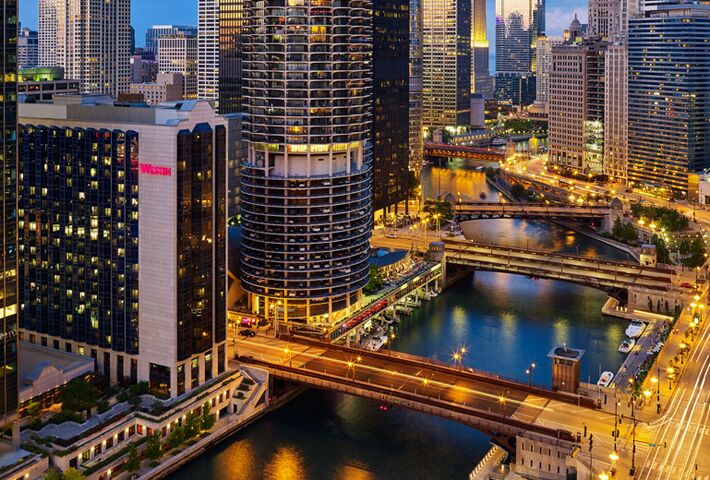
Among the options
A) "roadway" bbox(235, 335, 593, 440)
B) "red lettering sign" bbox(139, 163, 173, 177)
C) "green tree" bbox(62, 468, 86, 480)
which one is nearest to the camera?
"green tree" bbox(62, 468, 86, 480)

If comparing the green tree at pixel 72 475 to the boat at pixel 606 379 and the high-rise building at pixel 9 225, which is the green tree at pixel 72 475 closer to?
the high-rise building at pixel 9 225

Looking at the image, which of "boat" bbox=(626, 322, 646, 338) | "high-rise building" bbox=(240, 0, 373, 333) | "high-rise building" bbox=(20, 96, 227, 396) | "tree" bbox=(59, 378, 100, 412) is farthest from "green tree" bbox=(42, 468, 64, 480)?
"boat" bbox=(626, 322, 646, 338)

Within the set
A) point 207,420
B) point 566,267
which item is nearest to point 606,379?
point 566,267

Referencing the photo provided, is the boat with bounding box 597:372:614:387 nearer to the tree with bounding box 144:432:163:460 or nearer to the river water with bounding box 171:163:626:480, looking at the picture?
the river water with bounding box 171:163:626:480

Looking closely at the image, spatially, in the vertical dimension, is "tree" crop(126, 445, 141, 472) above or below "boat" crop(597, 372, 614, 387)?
below

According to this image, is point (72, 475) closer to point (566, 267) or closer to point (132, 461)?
point (132, 461)

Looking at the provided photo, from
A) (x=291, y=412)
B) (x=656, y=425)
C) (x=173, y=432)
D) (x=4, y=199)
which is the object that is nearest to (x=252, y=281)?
(x=291, y=412)

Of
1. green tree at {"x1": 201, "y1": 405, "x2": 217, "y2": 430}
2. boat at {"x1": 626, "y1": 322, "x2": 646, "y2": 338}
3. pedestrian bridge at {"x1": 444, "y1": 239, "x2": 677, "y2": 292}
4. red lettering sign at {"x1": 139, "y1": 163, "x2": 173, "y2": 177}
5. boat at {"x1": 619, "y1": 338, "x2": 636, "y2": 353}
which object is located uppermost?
red lettering sign at {"x1": 139, "y1": 163, "x2": 173, "y2": 177}

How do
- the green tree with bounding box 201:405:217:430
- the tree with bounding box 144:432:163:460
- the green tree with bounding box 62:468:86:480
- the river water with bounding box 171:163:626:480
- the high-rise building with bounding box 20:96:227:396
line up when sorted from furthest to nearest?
the high-rise building with bounding box 20:96:227:396
the green tree with bounding box 201:405:217:430
the river water with bounding box 171:163:626:480
the tree with bounding box 144:432:163:460
the green tree with bounding box 62:468:86:480

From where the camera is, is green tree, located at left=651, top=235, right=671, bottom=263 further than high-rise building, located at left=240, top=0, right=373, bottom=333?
Yes
